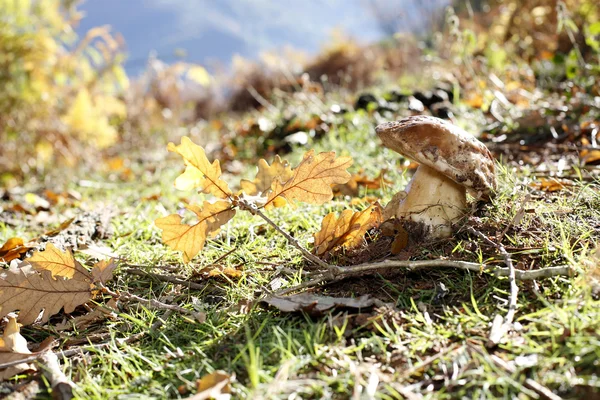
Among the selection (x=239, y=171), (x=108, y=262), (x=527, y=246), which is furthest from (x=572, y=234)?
(x=239, y=171)

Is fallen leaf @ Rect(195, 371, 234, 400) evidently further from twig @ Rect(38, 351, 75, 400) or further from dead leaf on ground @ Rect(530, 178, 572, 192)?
dead leaf on ground @ Rect(530, 178, 572, 192)

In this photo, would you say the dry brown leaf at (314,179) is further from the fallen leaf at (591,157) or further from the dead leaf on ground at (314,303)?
the fallen leaf at (591,157)

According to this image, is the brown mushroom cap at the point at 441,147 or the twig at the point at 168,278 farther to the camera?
the twig at the point at 168,278

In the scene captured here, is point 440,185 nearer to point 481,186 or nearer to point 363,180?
point 481,186

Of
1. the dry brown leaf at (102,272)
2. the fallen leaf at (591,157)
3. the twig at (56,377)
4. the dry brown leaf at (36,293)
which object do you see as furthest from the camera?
the fallen leaf at (591,157)

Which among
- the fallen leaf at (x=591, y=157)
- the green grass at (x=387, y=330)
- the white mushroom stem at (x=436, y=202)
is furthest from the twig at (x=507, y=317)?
the fallen leaf at (x=591, y=157)

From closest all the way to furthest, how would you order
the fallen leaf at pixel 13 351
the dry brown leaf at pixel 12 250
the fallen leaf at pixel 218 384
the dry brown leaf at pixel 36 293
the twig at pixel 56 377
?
the fallen leaf at pixel 218 384
the twig at pixel 56 377
the fallen leaf at pixel 13 351
the dry brown leaf at pixel 36 293
the dry brown leaf at pixel 12 250

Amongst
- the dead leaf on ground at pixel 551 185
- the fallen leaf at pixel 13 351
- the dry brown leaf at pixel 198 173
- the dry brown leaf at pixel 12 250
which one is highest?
the dry brown leaf at pixel 198 173
